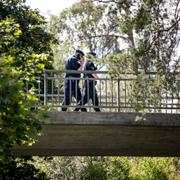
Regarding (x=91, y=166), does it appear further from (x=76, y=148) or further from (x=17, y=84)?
(x=17, y=84)

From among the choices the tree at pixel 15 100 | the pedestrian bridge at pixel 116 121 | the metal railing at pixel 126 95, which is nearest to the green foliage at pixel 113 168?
the pedestrian bridge at pixel 116 121

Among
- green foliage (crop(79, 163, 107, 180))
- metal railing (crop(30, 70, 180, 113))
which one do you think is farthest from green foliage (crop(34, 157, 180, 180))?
metal railing (crop(30, 70, 180, 113))

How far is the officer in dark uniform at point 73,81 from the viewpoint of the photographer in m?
12.4

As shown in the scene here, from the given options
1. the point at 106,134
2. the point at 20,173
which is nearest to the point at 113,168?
the point at 20,173

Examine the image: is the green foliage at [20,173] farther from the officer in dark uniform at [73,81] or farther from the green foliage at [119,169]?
the green foliage at [119,169]

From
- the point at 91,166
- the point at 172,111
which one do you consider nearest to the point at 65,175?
the point at 91,166

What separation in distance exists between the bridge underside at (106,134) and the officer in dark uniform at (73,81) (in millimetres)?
572

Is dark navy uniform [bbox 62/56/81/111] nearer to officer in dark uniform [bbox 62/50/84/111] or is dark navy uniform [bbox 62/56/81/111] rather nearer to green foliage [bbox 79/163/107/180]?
officer in dark uniform [bbox 62/50/84/111]

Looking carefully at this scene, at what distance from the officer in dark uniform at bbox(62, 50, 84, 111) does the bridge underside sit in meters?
0.57

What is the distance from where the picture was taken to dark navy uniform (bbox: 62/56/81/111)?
40.8 ft

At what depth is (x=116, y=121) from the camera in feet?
40.2

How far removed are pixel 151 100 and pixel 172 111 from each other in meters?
1.87

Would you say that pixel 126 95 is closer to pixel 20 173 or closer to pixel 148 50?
pixel 148 50

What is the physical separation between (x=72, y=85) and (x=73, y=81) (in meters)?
0.09
